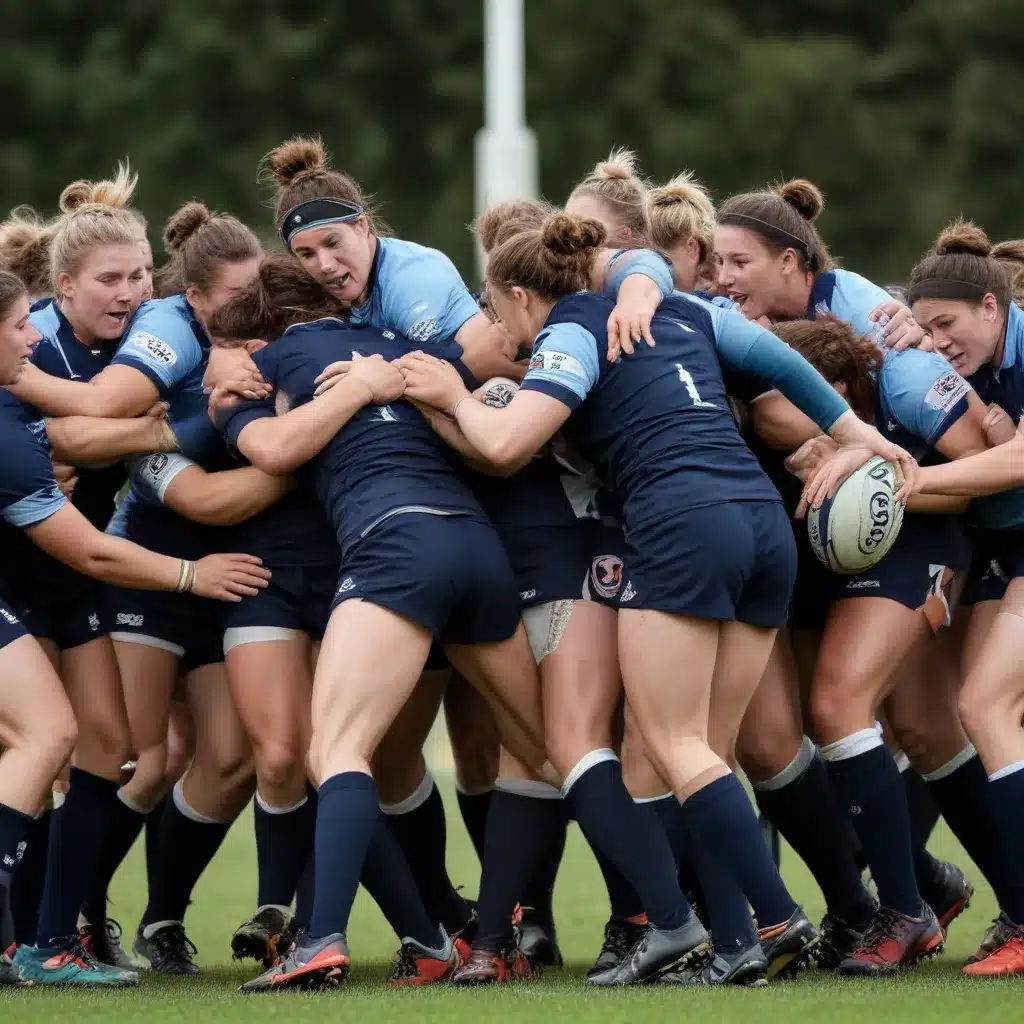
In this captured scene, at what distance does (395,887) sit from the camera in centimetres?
568

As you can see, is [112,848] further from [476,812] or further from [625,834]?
[625,834]

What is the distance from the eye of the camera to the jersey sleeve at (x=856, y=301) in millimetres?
6109

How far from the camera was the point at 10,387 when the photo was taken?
19.7 feet

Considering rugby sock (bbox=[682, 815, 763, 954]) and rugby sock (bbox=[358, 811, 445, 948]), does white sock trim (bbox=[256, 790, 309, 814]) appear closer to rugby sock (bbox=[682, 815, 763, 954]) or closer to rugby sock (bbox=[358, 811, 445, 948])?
rugby sock (bbox=[358, 811, 445, 948])

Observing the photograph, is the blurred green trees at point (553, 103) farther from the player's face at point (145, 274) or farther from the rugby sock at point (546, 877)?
the rugby sock at point (546, 877)

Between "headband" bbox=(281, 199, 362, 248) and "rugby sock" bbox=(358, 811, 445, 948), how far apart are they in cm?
166

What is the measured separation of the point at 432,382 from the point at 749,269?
1.15 meters

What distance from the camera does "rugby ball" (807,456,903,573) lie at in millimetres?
5621

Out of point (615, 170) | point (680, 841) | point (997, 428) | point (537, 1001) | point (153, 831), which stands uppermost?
point (615, 170)

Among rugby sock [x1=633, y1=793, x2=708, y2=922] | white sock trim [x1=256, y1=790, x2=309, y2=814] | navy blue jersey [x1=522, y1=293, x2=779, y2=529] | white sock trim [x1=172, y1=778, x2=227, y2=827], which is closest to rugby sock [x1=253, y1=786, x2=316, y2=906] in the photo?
white sock trim [x1=256, y1=790, x2=309, y2=814]

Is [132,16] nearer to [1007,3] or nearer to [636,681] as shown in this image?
[1007,3]

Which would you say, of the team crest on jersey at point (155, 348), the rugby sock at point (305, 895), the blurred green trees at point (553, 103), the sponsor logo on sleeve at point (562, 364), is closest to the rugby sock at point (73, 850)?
the rugby sock at point (305, 895)

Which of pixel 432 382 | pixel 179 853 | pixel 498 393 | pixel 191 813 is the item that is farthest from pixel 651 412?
pixel 179 853

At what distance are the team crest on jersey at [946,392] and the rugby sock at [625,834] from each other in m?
1.33
